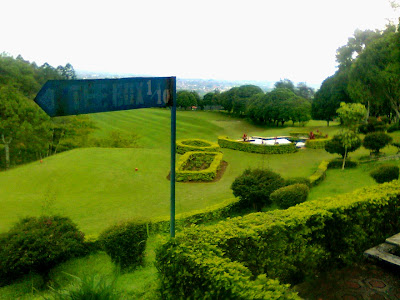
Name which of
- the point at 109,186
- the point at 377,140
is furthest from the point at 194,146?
the point at 377,140

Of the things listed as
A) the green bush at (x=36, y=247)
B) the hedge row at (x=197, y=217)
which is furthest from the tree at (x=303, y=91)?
the green bush at (x=36, y=247)

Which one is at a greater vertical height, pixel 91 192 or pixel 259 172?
pixel 259 172

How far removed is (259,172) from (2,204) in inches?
412

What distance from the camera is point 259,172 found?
12.9 meters

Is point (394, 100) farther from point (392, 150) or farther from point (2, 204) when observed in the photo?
point (2, 204)

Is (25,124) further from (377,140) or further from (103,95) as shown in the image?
(103,95)

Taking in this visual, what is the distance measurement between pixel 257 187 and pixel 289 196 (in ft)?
4.89

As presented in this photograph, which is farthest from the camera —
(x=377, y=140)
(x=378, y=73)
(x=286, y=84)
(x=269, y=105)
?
(x=286, y=84)

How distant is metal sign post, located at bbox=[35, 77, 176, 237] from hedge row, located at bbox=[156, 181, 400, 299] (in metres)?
1.98

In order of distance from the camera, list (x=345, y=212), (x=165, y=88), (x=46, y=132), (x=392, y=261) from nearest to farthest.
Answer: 1. (x=165, y=88)
2. (x=392, y=261)
3. (x=345, y=212)
4. (x=46, y=132)

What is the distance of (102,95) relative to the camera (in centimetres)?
385

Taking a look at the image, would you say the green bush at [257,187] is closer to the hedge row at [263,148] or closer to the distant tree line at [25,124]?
the hedge row at [263,148]

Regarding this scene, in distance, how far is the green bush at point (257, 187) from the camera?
1216cm

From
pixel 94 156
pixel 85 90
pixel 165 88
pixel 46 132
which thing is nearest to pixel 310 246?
pixel 165 88
